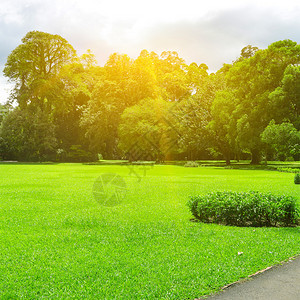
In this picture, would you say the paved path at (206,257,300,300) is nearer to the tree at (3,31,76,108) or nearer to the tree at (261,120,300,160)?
the tree at (261,120,300,160)

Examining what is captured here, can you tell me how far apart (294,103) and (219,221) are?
30.7 m

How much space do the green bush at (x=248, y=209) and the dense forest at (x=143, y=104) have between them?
24239 mm

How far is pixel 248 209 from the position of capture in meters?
8.59

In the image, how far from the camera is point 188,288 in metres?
4.75

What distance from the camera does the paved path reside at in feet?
14.6

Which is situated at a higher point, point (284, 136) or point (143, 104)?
point (143, 104)

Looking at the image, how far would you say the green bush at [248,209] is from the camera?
8.52 meters

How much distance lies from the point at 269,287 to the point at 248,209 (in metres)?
3.94

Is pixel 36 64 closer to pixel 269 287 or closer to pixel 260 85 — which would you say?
pixel 260 85

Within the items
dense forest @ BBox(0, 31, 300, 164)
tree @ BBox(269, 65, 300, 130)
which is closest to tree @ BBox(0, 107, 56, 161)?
dense forest @ BBox(0, 31, 300, 164)

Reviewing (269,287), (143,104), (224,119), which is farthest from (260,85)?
(269,287)

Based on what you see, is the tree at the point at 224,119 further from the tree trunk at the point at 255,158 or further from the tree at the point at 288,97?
the tree at the point at 288,97

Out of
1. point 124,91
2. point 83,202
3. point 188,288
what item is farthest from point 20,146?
point 188,288

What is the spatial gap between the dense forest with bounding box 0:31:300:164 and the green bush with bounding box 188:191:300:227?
2424 cm
